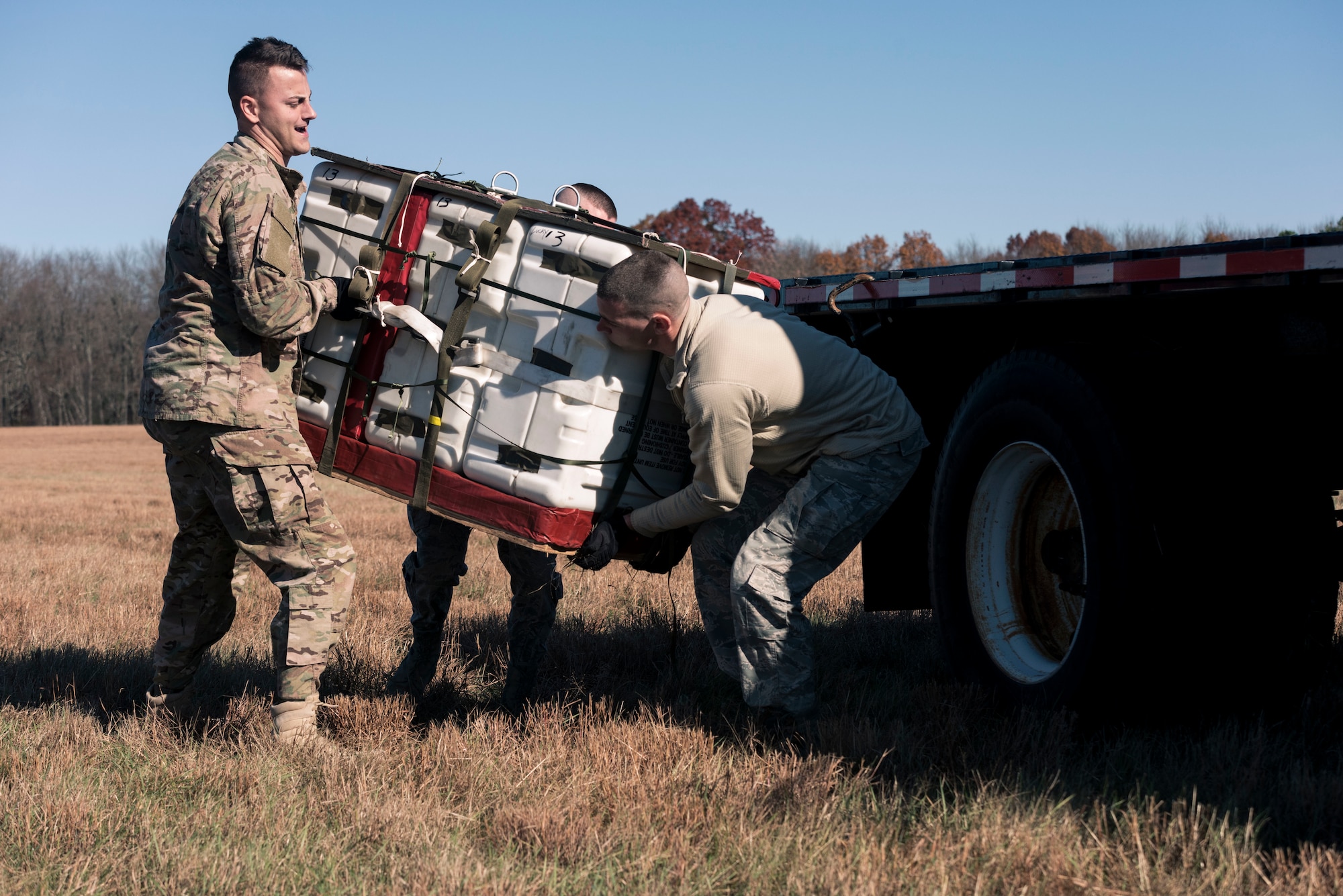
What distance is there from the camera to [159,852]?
9.62 feet

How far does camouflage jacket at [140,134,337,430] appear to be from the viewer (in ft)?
12.2

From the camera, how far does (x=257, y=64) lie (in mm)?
3902

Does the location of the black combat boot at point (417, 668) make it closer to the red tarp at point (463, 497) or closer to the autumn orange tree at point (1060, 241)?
the red tarp at point (463, 497)

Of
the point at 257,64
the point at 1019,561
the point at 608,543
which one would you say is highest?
the point at 257,64

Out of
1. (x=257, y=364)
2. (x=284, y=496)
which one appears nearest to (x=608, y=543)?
(x=284, y=496)

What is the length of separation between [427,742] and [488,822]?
31.8 inches

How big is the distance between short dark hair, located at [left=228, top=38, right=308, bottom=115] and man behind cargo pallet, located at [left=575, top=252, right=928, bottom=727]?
1475 mm

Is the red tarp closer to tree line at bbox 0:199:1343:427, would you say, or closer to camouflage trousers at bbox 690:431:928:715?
camouflage trousers at bbox 690:431:928:715

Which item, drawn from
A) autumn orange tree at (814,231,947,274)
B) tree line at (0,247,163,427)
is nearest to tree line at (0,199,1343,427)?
tree line at (0,247,163,427)

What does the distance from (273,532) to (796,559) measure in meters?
1.89

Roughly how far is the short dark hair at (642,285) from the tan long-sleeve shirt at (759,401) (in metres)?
0.19

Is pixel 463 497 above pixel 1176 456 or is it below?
below

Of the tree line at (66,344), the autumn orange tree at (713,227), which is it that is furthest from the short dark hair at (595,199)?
the tree line at (66,344)

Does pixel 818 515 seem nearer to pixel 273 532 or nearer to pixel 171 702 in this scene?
pixel 273 532
